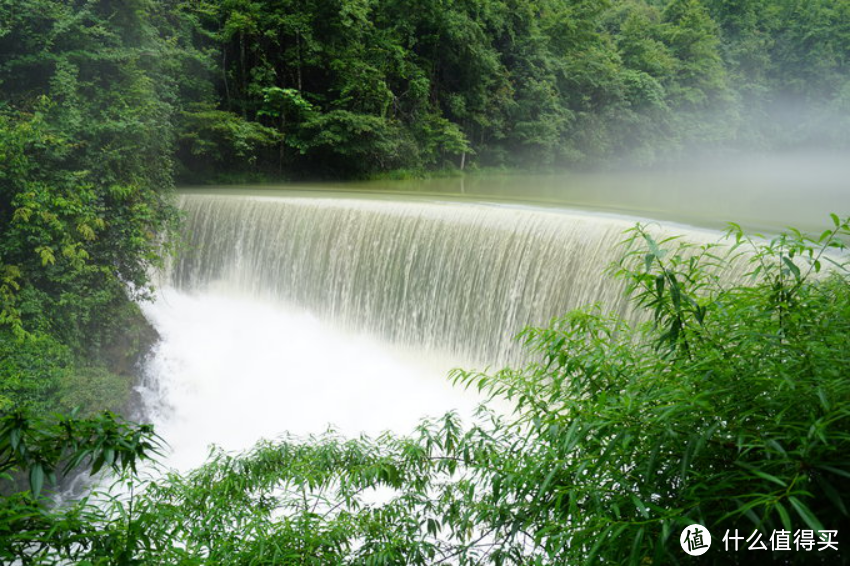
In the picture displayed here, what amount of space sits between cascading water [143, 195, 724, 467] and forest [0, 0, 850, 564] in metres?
0.58

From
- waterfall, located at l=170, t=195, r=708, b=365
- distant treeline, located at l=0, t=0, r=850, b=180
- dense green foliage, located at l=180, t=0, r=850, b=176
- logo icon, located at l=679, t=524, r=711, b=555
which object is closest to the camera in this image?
logo icon, located at l=679, t=524, r=711, b=555

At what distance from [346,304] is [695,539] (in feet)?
25.7

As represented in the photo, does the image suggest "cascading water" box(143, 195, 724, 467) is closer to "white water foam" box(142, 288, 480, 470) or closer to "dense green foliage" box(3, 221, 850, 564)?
"white water foam" box(142, 288, 480, 470)

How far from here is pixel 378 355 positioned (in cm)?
855

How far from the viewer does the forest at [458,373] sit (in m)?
1.62

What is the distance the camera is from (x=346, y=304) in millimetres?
9180

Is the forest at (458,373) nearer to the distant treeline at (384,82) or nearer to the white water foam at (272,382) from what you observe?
the distant treeline at (384,82)

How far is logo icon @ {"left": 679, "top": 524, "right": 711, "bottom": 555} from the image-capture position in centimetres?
154

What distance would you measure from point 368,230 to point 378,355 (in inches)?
70.6

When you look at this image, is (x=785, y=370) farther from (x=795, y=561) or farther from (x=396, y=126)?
(x=396, y=126)

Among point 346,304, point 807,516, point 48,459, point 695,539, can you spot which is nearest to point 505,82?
point 346,304

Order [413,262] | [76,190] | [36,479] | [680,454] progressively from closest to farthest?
[36,479], [680,454], [76,190], [413,262]

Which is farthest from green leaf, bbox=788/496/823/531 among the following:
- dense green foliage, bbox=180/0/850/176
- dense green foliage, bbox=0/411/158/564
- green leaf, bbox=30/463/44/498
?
dense green foliage, bbox=180/0/850/176

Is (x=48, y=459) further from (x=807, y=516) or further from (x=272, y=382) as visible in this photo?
(x=272, y=382)
